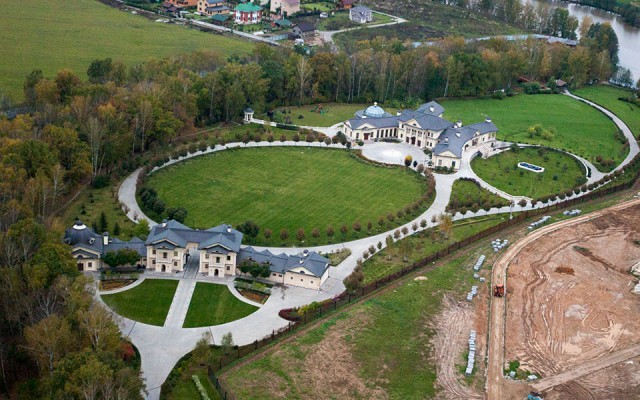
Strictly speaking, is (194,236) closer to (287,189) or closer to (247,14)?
(287,189)

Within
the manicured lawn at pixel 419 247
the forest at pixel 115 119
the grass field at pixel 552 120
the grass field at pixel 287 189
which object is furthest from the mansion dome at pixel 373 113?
the manicured lawn at pixel 419 247

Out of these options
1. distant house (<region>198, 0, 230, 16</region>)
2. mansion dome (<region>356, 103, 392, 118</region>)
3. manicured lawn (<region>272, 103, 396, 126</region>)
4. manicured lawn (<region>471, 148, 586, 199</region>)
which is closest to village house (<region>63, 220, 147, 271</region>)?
manicured lawn (<region>471, 148, 586, 199</region>)

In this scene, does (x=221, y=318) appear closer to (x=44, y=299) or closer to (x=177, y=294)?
(x=177, y=294)

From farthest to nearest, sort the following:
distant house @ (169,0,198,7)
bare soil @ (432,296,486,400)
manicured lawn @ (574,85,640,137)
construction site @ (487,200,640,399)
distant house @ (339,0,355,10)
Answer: distant house @ (339,0,355,10) < distant house @ (169,0,198,7) < manicured lawn @ (574,85,640,137) < construction site @ (487,200,640,399) < bare soil @ (432,296,486,400)

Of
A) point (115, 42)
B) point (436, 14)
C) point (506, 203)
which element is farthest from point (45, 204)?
point (436, 14)

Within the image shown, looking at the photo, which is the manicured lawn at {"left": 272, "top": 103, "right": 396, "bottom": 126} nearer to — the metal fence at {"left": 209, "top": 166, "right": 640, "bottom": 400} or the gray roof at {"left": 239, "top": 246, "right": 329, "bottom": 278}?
the metal fence at {"left": 209, "top": 166, "right": 640, "bottom": 400}

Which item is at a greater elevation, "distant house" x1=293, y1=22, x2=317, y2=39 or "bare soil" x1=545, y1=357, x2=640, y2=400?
"distant house" x1=293, y1=22, x2=317, y2=39
